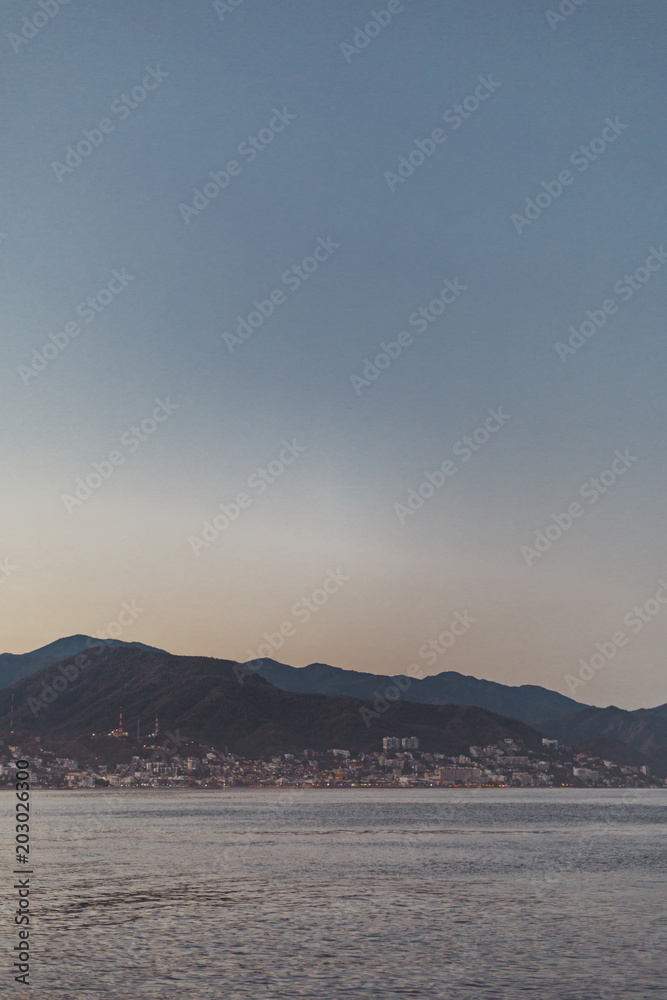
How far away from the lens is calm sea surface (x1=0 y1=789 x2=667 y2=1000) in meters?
40.6

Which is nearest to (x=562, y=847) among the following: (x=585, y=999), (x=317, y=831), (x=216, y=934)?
(x=317, y=831)

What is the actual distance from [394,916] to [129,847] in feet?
198

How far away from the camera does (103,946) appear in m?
A: 47.7

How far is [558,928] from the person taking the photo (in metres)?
53.9

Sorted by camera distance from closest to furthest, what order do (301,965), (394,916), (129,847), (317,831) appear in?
(301,965)
(394,916)
(129,847)
(317,831)

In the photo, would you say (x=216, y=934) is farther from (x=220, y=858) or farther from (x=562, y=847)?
(x=562, y=847)

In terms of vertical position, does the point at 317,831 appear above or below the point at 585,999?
below

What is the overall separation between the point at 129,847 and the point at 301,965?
2836 inches

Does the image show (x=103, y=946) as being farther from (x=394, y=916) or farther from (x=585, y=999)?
(x=585, y=999)

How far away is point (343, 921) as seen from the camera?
5591 centimetres

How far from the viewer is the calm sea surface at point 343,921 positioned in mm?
40594

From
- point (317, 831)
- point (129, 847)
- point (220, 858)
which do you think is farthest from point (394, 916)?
point (317, 831)

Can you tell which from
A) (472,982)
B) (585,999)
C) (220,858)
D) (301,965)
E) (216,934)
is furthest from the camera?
(220,858)

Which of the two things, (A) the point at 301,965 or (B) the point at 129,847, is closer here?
(A) the point at 301,965
